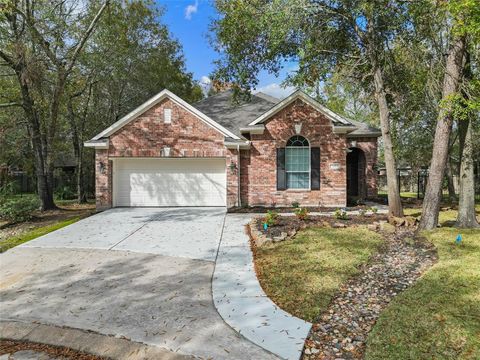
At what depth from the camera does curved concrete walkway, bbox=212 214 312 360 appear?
10.6ft

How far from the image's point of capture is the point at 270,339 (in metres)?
3.28

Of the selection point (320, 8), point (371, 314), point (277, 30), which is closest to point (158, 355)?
point (371, 314)

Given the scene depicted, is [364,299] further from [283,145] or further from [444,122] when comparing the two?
[283,145]

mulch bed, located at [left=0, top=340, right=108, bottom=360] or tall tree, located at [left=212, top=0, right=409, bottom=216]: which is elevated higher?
tall tree, located at [left=212, top=0, right=409, bottom=216]

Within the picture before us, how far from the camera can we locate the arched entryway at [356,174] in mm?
16000

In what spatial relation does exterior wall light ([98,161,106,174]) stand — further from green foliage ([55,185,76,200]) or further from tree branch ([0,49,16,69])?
green foliage ([55,185,76,200])

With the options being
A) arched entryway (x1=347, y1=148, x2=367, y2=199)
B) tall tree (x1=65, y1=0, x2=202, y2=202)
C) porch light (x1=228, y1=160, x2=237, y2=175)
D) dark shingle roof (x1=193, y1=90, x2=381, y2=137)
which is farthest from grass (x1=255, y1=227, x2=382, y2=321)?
tall tree (x1=65, y1=0, x2=202, y2=202)

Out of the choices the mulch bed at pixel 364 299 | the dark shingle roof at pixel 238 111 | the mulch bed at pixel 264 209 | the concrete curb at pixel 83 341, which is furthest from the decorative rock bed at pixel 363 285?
the dark shingle roof at pixel 238 111

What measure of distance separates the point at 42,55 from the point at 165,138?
6.92 meters

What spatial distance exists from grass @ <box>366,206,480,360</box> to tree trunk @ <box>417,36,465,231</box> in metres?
2.89

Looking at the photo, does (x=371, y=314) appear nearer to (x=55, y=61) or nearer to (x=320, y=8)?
(x=320, y=8)

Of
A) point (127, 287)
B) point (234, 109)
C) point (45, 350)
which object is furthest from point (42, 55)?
point (45, 350)

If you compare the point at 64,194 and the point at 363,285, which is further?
the point at 64,194

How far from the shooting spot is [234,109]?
16.6m
